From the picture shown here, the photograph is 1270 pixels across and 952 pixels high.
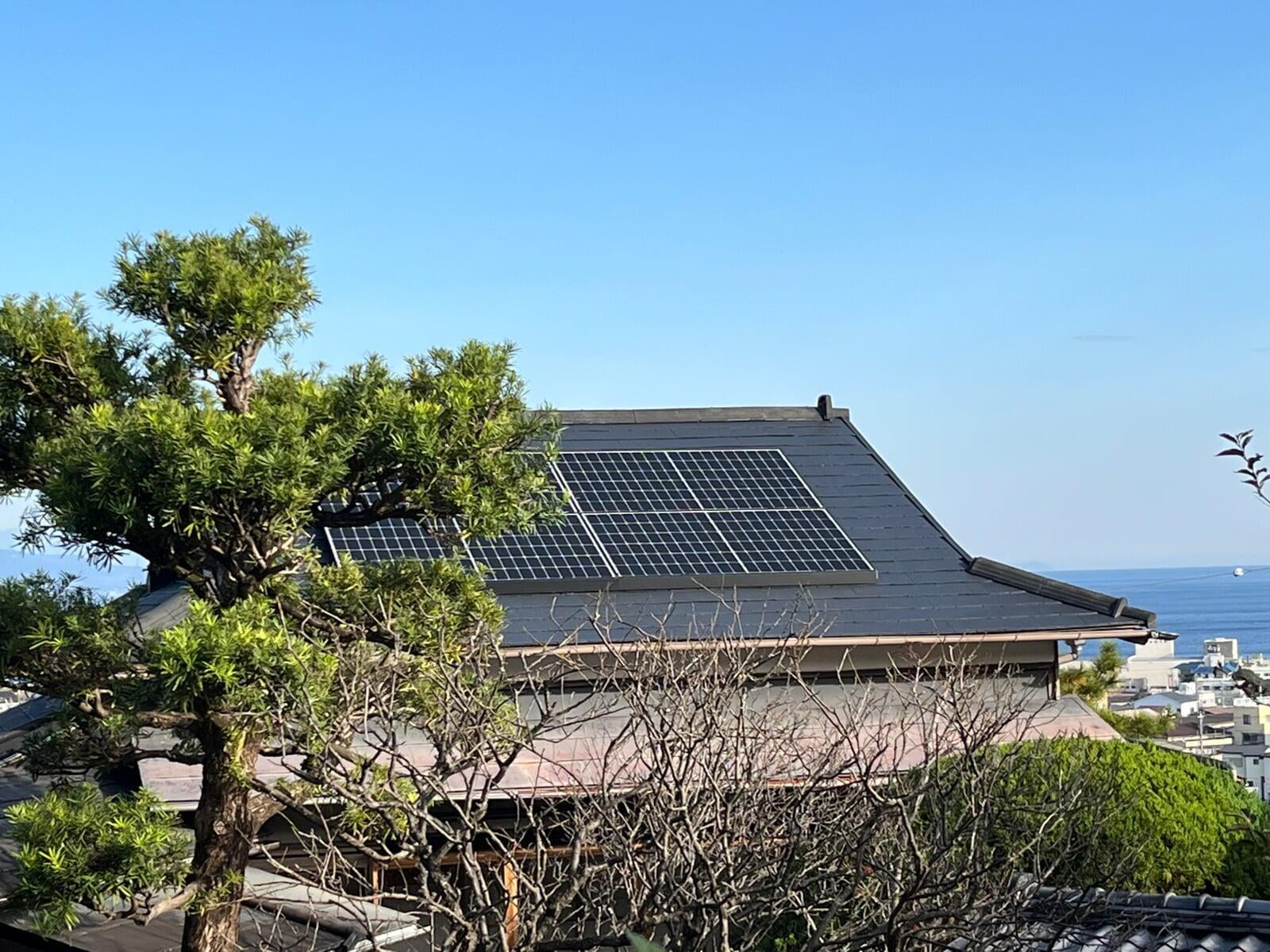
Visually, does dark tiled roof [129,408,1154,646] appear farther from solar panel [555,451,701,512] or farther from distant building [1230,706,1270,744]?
distant building [1230,706,1270,744]

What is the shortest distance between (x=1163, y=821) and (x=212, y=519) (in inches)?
264

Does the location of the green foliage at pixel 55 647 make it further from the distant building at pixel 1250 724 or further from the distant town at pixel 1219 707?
the distant building at pixel 1250 724

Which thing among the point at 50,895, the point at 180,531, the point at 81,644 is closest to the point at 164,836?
the point at 50,895

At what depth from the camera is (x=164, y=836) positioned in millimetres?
6707

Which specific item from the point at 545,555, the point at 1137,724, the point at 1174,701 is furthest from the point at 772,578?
the point at 1174,701

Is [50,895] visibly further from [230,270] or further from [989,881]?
[989,881]

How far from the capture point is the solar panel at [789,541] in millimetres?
13055

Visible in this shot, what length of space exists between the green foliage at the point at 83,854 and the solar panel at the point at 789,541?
280 inches

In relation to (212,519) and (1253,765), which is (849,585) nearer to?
(212,519)

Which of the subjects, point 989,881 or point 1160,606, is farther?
point 1160,606

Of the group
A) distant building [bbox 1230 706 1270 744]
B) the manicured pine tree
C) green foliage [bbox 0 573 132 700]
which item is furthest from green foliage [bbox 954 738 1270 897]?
distant building [bbox 1230 706 1270 744]

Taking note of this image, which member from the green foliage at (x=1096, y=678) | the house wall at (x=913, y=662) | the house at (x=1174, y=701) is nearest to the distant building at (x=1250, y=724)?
the house at (x=1174, y=701)

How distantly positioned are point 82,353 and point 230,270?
84 cm

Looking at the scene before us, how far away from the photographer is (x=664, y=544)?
43.4ft
